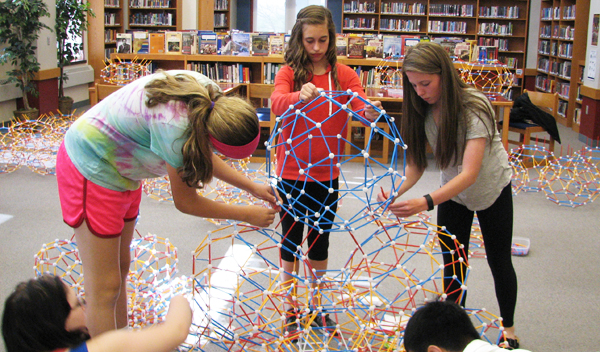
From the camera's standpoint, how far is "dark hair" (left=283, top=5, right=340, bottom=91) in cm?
212

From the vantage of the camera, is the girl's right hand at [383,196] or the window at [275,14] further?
the window at [275,14]

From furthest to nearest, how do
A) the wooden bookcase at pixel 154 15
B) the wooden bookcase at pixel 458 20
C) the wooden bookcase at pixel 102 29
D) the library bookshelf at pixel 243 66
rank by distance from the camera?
the wooden bookcase at pixel 154 15, the wooden bookcase at pixel 458 20, the wooden bookcase at pixel 102 29, the library bookshelf at pixel 243 66

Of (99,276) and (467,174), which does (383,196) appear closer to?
(467,174)

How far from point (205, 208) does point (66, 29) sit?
7780mm

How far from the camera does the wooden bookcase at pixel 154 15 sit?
1081cm

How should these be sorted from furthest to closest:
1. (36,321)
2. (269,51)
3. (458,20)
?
(458,20)
(269,51)
(36,321)

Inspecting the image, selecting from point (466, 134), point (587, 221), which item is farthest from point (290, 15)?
point (466, 134)

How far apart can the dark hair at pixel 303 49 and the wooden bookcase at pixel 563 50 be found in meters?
6.87

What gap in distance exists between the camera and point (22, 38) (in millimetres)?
6828

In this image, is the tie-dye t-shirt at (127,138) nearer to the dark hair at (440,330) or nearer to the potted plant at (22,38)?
the dark hair at (440,330)

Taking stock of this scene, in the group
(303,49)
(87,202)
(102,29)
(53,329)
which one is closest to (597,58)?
(303,49)

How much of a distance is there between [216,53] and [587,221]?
4.48m

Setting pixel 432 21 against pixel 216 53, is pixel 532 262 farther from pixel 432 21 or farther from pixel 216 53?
pixel 432 21

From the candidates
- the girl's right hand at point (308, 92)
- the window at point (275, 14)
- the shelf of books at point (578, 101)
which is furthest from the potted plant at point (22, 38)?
the shelf of books at point (578, 101)
